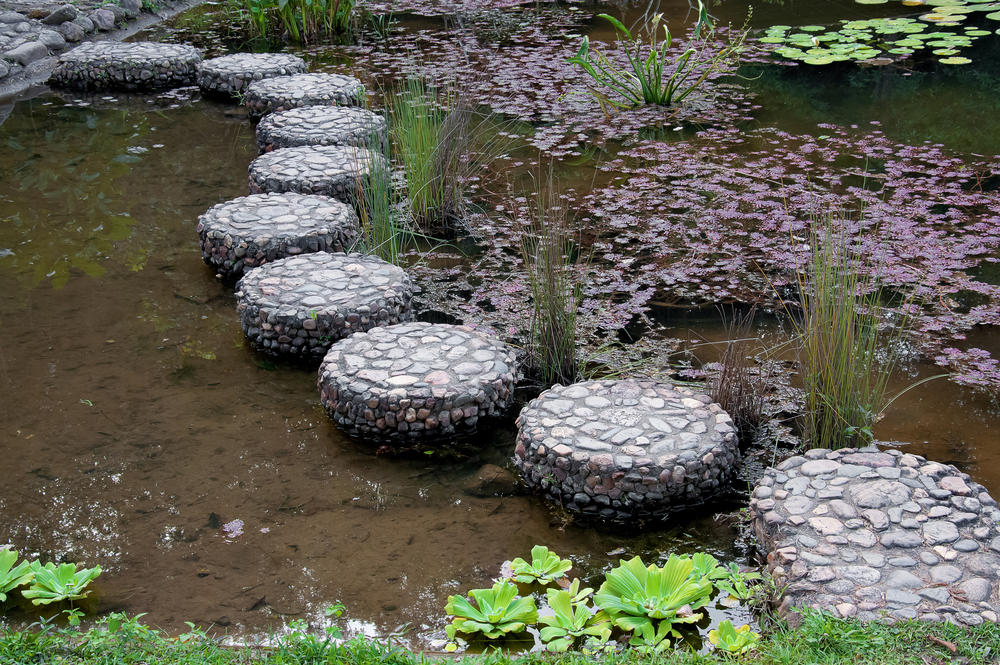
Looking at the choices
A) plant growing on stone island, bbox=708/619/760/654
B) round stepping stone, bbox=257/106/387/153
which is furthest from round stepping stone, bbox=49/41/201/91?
plant growing on stone island, bbox=708/619/760/654

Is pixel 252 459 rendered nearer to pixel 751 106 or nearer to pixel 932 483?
pixel 932 483

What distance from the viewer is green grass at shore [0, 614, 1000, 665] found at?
1988mm

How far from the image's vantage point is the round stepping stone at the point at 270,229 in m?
4.05

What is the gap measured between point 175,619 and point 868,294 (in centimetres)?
285

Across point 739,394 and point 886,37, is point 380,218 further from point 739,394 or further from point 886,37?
point 886,37

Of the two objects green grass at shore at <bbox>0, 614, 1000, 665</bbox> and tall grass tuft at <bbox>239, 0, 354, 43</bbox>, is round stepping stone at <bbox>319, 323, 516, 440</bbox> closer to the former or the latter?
green grass at shore at <bbox>0, 614, 1000, 665</bbox>

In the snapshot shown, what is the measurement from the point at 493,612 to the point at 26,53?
7.06 metres

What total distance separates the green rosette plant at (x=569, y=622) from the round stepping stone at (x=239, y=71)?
17.2 ft

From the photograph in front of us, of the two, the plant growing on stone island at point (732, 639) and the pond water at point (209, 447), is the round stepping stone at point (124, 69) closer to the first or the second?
the pond water at point (209, 447)

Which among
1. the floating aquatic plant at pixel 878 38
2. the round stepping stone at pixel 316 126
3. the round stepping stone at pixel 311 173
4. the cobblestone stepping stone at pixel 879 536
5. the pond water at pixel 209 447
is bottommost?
the pond water at pixel 209 447

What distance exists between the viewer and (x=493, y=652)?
2.22m

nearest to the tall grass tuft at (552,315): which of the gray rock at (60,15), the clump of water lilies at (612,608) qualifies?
the clump of water lilies at (612,608)

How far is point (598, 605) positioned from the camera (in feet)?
7.47

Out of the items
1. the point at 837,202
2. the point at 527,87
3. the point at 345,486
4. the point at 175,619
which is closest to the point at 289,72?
the point at 527,87
